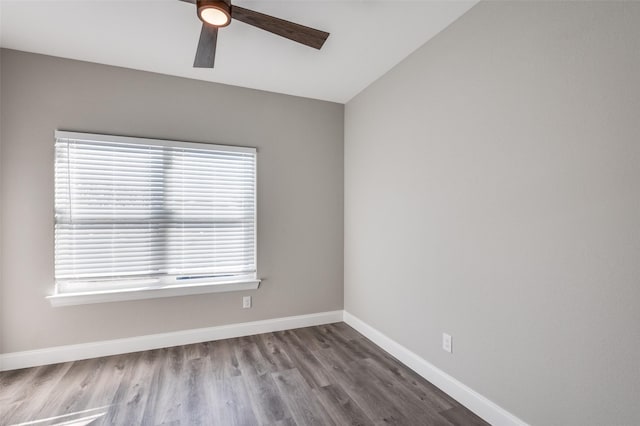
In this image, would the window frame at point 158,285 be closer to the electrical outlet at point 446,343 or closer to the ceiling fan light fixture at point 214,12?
the ceiling fan light fixture at point 214,12

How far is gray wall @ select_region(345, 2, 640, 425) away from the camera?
1.26 m

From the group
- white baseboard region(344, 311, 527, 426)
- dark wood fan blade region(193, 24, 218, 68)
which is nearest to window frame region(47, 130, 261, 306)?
dark wood fan blade region(193, 24, 218, 68)

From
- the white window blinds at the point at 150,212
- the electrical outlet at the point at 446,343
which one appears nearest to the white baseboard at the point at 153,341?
the white window blinds at the point at 150,212

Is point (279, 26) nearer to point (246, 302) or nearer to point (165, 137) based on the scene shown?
point (165, 137)

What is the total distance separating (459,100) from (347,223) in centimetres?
182

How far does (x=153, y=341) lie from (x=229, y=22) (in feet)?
8.98

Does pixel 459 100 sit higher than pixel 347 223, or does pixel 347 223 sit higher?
pixel 459 100

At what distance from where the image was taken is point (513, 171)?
1.67 m

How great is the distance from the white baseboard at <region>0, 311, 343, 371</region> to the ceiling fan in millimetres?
2438

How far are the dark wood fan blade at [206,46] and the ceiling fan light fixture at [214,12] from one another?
6cm

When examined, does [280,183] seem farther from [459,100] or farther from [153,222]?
[459,100]

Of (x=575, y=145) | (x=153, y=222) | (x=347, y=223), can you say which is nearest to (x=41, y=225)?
(x=153, y=222)


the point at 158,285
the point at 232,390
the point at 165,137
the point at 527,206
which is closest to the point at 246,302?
the point at 158,285

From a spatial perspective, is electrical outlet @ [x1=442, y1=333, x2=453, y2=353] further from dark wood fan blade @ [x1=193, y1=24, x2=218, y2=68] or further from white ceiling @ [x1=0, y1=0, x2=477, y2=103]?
dark wood fan blade @ [x1=193, y1=24, x2=218, y2=68]
